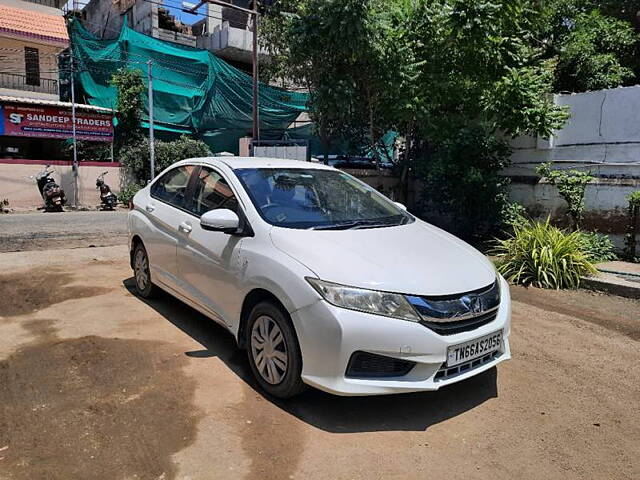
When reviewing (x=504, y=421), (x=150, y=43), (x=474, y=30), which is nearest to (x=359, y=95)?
(x=474, y=30)

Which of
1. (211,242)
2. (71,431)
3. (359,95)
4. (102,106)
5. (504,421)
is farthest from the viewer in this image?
(102,106)

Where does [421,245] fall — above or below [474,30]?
below

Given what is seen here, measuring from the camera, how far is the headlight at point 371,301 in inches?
116

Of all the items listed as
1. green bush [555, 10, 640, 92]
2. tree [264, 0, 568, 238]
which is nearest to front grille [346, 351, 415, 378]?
tree [264, 0, 568, 238]

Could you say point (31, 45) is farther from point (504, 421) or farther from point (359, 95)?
point (504, 421)

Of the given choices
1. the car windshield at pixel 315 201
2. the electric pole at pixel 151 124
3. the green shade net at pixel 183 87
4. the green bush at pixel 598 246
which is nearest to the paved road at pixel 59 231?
the electric pole at pixel 151 124

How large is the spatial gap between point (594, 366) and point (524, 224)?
4.36 m

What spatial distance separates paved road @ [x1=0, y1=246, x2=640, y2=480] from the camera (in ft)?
8.96

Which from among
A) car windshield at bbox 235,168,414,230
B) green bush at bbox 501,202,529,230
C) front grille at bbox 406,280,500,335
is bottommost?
front grille at bbox 406,280,500,335

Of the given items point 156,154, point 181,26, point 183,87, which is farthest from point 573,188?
point 181,26

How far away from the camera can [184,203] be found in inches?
182

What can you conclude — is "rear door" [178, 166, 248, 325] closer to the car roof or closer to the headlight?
the car roof

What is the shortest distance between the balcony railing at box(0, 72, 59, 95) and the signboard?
2.10 metres

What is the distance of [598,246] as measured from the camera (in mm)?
7602
